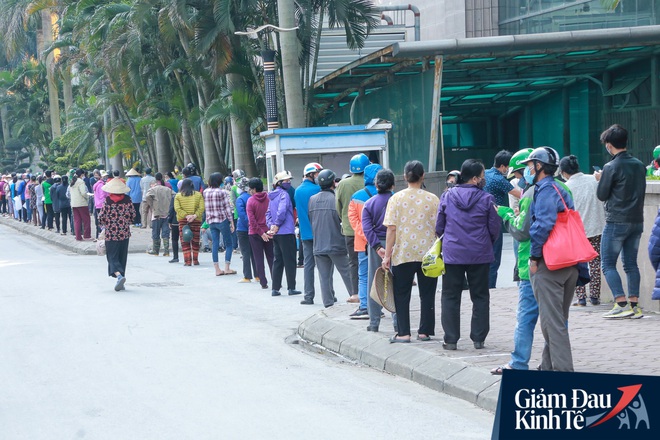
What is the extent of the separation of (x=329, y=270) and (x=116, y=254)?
4.21 metres

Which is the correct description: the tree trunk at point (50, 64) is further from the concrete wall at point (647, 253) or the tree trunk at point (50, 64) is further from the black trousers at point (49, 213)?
the concrete wall at point (647, 253)

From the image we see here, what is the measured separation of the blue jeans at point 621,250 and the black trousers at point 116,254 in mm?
8054

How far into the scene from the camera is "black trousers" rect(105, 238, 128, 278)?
15.7 meters

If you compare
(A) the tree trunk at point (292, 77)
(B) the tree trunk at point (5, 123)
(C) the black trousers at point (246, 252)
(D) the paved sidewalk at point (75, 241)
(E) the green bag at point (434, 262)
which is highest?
(B) the tree trunk at point (5, 123)

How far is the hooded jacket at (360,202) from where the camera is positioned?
36.4 ft

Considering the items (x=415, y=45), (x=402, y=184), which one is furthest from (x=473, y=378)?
Answer: (x=402, y=184)

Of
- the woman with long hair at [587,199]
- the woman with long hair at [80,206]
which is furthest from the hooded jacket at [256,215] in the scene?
the woman with long hair at [80,206]

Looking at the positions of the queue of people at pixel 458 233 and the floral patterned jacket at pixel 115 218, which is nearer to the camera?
the queue of people at pixel 458 233

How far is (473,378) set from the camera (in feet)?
26.1

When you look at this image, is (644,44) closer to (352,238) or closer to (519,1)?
(519,1)

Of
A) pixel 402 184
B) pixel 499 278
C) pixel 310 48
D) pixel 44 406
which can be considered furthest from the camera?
pixel 310 48

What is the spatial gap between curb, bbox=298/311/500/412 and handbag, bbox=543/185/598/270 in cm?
110

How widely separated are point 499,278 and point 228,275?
5.05 meters

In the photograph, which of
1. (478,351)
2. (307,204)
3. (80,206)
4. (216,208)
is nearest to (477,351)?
(478,351)
